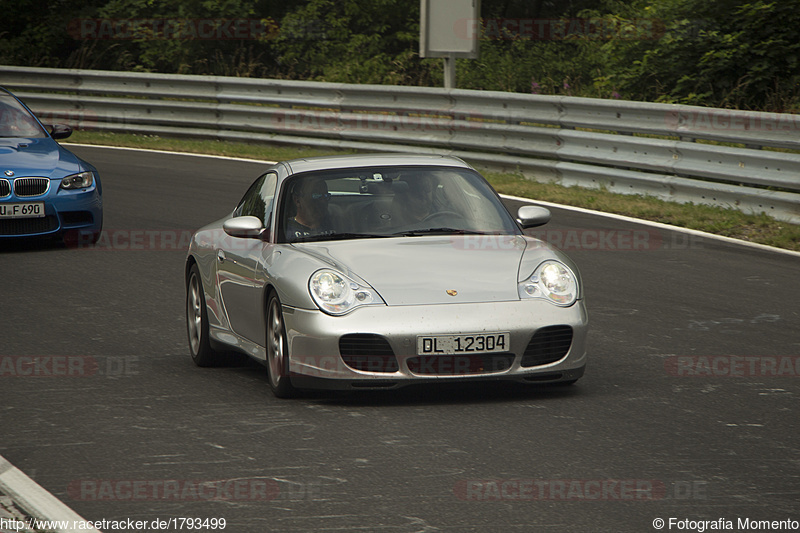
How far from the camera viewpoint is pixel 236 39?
3122cm

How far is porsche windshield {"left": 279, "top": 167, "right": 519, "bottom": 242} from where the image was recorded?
739 cm

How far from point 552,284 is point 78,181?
735cm

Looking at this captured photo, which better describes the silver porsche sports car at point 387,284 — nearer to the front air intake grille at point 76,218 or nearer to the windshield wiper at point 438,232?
the windshield wiper at point 438,232

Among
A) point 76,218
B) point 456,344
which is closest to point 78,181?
point 76,218

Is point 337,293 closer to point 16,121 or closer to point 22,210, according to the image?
point 22,210

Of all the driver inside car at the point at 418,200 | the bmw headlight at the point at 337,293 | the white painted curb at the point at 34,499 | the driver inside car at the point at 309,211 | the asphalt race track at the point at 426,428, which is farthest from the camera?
the driver inside car at the point at 418,200

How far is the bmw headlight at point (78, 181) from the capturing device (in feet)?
41.9

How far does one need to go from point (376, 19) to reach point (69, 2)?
8047mm

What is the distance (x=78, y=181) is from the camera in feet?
42.3

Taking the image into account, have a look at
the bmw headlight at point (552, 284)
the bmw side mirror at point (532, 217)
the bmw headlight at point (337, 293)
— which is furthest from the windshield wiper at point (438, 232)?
the bmw headlight at point (337, 293)

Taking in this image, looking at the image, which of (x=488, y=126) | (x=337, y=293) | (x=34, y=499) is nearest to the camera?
(x=34, y=499)

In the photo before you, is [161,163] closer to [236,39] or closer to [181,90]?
[181,90]

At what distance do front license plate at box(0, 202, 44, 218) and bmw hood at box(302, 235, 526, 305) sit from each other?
6177 millimetres

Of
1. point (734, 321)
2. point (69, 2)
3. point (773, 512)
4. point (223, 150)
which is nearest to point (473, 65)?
point (223, 150)
